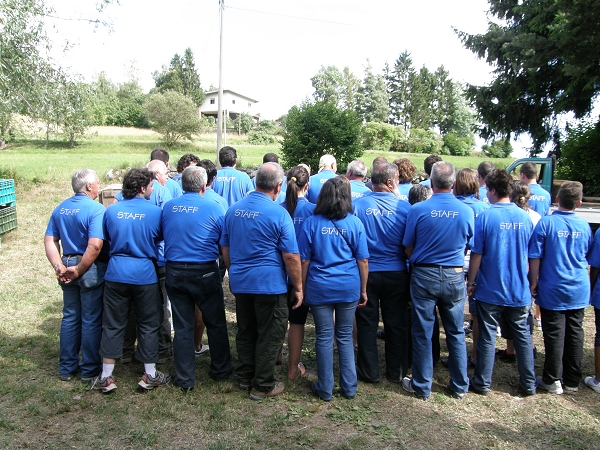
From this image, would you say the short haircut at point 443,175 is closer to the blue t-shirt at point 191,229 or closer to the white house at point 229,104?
the blue t-shirt at point 191,229

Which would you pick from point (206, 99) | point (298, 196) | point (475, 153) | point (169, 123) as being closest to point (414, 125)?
point (475, 153)

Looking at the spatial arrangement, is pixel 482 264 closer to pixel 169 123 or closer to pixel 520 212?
pixel 520 212

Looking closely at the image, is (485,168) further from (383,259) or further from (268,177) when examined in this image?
(268,177)

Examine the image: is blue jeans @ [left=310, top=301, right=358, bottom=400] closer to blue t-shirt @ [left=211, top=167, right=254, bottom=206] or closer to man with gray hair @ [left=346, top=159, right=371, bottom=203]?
man with gray hair @ [left=346, top=159, right=371, bottom=203]

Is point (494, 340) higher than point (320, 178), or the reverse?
point (320, 178)

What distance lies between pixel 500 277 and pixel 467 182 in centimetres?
98

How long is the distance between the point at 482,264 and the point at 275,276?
6.14ft

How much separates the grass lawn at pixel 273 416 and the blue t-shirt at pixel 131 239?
3.49 ft

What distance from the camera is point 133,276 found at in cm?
419

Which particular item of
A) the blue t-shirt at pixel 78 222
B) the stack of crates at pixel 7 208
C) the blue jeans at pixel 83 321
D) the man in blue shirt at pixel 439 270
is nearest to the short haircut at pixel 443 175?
the man in blue shirt at pixel 439 270

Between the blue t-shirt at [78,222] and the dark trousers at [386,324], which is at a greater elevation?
the blue t-shirt at [78,222]

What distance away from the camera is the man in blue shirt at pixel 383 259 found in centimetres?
438

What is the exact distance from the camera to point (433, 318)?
425 centimetres

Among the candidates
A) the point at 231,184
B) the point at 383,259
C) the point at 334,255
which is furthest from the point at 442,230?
the point at 231,184
